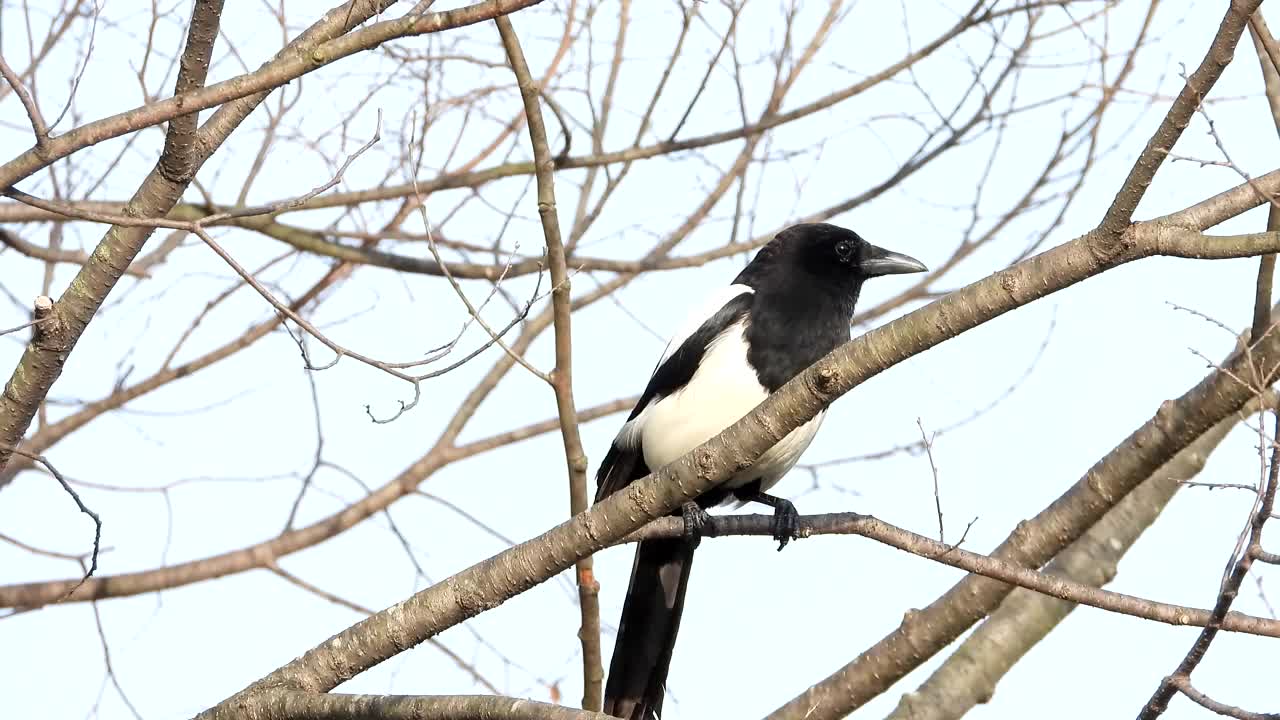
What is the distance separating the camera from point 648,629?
13.8 ft

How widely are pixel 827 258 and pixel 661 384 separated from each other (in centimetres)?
71

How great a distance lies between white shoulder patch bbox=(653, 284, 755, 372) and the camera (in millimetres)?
4402

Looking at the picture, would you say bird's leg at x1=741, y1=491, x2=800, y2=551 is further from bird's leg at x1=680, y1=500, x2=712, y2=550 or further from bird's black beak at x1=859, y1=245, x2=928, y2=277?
bird's black beak at x1=859, y1=245, x2=928, y2=277

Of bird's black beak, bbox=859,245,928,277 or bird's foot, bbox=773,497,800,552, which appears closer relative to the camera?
bird's foot, bbox=773,497,800,552

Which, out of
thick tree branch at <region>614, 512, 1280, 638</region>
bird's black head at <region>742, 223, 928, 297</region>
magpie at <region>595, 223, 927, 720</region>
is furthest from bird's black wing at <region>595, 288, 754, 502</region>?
thick tree branch at <region>614, 512, 1280, 638</region>

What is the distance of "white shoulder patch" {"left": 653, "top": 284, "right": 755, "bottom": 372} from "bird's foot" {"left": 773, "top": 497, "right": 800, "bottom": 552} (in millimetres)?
643

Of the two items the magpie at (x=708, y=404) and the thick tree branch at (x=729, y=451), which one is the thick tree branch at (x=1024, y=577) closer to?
the thick tree branch at (x=729, y=451)

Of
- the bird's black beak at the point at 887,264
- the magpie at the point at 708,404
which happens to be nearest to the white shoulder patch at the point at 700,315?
the magpie at the point at 708,404

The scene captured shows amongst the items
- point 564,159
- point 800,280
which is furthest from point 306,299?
point 800,280

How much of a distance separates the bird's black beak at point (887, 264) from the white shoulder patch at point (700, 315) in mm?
450

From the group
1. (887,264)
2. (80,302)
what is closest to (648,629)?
(887,264)

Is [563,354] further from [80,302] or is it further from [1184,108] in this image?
[1184,108]

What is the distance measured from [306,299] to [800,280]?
183cm

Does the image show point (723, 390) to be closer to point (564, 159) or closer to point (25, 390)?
point (564, 159)
